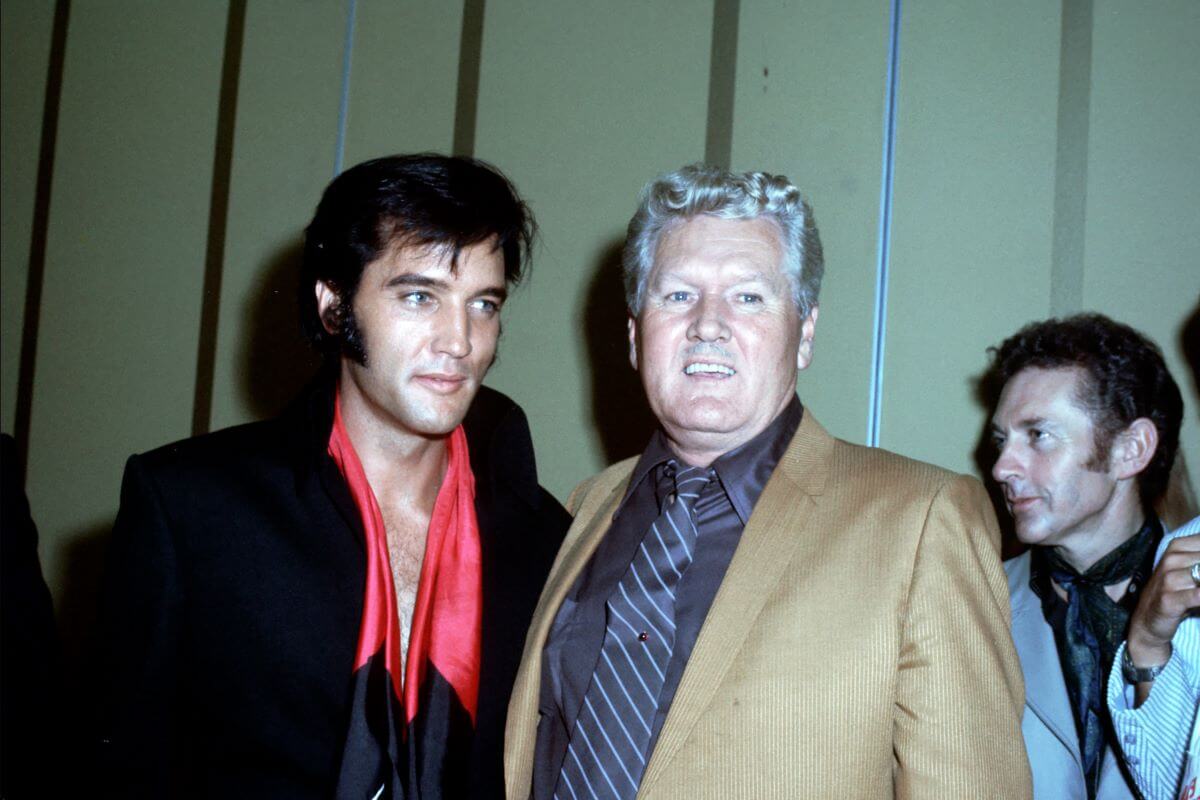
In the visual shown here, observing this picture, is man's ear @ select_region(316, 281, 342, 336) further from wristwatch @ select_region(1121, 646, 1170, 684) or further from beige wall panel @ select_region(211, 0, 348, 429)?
wristwatch @ select_region(1121, 646, 1170, 684)

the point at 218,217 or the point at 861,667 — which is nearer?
the point at 861,667

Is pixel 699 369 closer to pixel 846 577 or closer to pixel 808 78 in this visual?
pixel 846 577

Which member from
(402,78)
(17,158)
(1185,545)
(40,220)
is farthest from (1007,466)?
(17,158)

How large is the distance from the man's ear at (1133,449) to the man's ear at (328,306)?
5.81ft

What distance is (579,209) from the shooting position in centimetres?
309

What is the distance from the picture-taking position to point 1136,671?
1878 millimetres

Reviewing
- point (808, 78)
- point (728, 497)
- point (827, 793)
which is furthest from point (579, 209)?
point (827, 793)

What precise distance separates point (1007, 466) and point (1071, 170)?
95 cm

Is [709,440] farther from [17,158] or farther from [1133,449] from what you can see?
[17,158]

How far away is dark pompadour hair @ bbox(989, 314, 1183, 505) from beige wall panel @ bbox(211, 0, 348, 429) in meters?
2.27

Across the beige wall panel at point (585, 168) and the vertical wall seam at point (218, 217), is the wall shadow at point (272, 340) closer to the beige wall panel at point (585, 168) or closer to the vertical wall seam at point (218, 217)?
the vertical wall seam at point (218, 217)

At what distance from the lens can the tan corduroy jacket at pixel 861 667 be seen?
1.48 meters

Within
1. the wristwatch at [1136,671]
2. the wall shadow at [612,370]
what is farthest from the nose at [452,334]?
the wristwatch at [1136,671]

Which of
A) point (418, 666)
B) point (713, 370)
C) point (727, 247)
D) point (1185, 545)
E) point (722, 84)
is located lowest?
point (418, 666)
